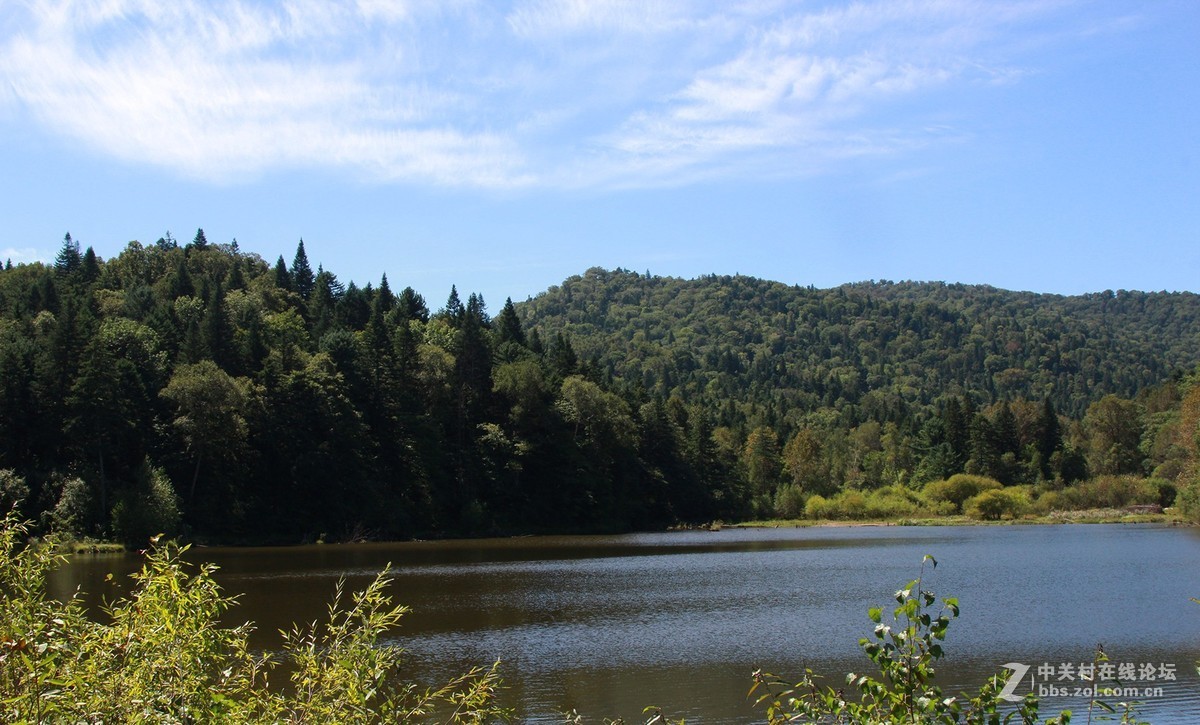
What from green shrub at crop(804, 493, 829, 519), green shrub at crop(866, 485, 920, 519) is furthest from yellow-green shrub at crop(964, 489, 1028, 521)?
green shrub at crop(804, 493, 829, 519)

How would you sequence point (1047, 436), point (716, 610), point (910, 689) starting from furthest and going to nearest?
point (1047, 436), point (716, 610), point (910, 689)

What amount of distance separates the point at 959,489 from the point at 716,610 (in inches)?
3657

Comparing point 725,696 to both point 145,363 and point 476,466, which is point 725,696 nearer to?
point 145,363

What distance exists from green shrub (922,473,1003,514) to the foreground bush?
12316cm

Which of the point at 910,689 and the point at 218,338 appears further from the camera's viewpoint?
the point at 218,338

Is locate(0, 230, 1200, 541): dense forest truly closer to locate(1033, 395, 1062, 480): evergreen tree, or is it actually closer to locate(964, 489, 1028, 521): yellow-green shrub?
locate(1033, 395, 1062, 480): evergreen tree

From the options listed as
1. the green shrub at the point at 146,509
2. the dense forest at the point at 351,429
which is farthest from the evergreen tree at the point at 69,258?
the green shrub at the point at 146,509

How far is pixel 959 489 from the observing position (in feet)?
400

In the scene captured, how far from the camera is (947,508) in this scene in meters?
120

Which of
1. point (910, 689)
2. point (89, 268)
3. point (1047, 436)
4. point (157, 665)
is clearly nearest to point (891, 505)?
point (1047, 436)

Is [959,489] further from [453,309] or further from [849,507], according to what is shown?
[453,309]

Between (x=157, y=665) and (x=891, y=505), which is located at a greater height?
(x=157, y=665)

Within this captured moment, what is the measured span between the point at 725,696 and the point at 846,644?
773 centimetres

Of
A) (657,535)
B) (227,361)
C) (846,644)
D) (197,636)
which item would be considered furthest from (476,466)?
(197,636)
